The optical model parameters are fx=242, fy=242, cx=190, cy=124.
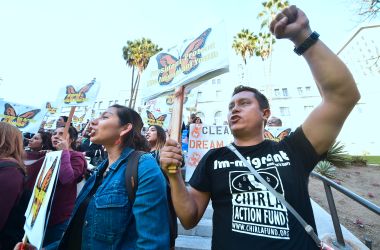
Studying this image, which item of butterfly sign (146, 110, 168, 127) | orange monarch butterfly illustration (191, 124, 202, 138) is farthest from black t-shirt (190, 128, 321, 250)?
butterfly sign (146, 110, 168, 127)

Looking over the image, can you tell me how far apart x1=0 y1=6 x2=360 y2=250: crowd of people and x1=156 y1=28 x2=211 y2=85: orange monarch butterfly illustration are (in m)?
0.50

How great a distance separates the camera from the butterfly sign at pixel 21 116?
623 centimetres

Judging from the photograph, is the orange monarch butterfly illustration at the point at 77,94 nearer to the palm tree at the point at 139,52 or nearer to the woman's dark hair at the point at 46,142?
the woman's dark hair at the point at 46,142

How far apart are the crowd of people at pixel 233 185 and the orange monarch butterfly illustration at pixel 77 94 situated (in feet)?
9.95

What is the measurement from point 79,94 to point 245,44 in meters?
25.5

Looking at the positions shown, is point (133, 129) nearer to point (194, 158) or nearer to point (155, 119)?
point (194, 158)

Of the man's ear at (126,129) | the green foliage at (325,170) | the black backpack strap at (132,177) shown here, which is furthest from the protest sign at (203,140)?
the green foliage at (325,170)

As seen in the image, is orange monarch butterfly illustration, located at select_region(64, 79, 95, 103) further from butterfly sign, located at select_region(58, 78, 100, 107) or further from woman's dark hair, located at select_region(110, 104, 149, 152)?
woman's dark hair, located at select_region(110, 104, 149, 152)

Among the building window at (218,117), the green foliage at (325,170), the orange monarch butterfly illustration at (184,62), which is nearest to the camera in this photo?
the orange monarch butterfly illustration at (184,62)

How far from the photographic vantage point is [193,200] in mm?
1763

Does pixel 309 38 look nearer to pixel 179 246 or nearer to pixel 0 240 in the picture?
pixel 0 240

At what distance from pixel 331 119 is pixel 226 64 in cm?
81

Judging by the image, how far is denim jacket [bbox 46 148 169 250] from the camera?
1.69 meters

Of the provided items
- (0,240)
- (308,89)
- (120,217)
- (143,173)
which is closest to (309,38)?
(143,173)
